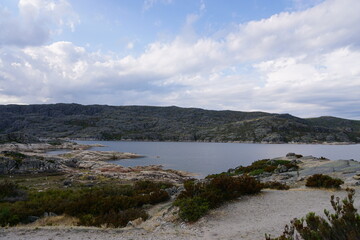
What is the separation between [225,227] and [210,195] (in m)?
3.13

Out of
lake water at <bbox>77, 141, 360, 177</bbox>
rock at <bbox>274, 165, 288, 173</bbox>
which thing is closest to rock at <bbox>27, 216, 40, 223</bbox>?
rock at <bbox>274, 165, 288, 173</bbox>

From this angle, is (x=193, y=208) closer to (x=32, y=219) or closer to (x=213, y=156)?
(x=32, y=219)

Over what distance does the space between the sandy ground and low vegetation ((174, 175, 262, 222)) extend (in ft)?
1.39

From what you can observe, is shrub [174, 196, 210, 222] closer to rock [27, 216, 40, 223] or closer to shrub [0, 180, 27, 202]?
Result: rock [27, 216, 40, 223]

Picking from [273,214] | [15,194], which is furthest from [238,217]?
[15,194]

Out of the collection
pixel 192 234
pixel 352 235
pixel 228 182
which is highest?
pixel 352 235

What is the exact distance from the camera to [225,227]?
10.8m

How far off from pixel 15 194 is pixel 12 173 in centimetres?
2417

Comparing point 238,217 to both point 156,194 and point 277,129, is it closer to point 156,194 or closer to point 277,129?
point 156,194

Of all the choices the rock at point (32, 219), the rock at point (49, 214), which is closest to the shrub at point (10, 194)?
the rock at point (49, 214)

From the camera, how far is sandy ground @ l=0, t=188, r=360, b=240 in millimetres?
10000

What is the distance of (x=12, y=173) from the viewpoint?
129 ft

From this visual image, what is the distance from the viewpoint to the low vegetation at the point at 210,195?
12266 mm

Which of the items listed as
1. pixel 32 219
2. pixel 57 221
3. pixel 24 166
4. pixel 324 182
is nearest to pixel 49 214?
pixel 32 219
